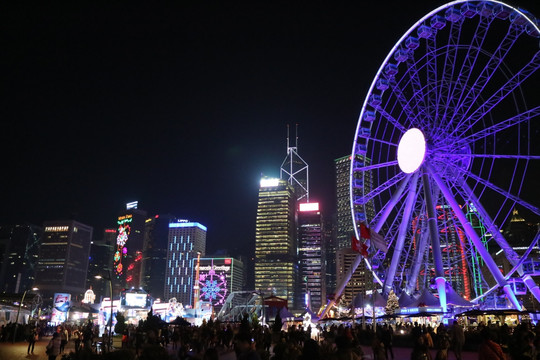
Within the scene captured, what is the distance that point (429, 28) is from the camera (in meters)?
37.1

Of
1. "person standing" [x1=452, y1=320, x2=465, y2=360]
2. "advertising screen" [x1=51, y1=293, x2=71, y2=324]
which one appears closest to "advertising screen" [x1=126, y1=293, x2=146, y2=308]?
"advertising screen" [x1=51, y1=293, x2=71, y2=324]

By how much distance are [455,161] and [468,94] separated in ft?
16.3

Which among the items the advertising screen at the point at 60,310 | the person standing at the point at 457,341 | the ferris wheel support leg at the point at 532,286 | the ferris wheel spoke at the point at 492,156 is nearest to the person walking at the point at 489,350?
the person standing at the point at 457,341

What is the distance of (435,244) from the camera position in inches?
1336

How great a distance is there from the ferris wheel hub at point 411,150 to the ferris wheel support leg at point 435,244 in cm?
137

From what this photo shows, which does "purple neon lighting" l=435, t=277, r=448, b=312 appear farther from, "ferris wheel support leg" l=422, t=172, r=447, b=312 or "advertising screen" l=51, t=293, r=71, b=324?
"advertising screen" l=51, t=293, r=71, b=324

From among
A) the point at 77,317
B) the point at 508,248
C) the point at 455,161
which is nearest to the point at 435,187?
the point at 455,161

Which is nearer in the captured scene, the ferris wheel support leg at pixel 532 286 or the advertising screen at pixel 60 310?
the ferris wheel support leg at pixel 532 286

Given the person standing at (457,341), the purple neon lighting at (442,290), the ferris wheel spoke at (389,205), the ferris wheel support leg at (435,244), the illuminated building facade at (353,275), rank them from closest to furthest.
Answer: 1. the person standing at (457,341)
2. the purple neon lighting at (442,290)
3. the ferris wheel support leg at (435,244)
4. the illuminated building facade at (353,275)
5. the ferris wheel spoke at (389,205)

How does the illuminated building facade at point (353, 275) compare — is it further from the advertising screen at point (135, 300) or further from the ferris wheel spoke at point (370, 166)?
the advertising screen at point (135, 300)

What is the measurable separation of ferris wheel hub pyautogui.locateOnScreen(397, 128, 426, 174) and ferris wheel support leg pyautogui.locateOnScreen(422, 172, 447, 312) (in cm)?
137

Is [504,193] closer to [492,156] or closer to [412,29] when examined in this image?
[492,156]

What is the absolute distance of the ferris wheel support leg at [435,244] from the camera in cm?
3366

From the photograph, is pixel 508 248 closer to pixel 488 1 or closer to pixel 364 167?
pixel 364 167
